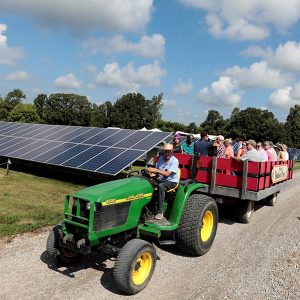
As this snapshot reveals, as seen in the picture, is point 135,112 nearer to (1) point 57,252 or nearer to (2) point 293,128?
(2) point 293,128

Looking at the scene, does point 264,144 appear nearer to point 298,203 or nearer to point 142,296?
point 298,203

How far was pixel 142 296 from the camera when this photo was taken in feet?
17.1

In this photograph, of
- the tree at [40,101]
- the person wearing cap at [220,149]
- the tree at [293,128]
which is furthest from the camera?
the tree at [40,101]

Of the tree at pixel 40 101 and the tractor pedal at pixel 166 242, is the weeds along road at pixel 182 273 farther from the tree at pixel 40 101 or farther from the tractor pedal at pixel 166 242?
the tree at pixel 40 101

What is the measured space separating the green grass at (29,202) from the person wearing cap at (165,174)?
3.27 m

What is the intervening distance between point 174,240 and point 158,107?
246ft

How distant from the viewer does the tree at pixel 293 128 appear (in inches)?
2864

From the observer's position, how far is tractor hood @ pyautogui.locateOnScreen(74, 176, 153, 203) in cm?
539

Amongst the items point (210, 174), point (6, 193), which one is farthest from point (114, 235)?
point (6, 193)

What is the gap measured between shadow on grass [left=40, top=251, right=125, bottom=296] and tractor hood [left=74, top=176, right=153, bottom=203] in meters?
1.28

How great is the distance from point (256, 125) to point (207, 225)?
73.3 metres

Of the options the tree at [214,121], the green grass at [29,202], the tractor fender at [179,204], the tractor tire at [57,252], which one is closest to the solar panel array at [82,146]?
the green grass at [29,202]

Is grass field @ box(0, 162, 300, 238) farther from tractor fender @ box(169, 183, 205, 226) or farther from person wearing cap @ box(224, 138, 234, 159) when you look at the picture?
person wearing cap @ box(224, 138, 234, 159)

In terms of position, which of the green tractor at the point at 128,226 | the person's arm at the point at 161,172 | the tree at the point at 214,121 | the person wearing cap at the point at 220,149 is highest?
the tree at the point at 214,121
